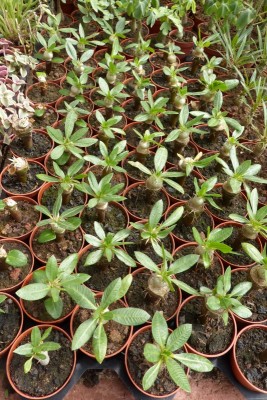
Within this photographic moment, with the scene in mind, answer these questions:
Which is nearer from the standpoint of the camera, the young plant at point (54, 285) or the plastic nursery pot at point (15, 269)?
the young plant at point (54, 285)

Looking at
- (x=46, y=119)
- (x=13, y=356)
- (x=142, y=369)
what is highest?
(x=46, y=119)

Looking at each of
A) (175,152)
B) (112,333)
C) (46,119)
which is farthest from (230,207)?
(46,119)

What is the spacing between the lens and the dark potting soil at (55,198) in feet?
5.12

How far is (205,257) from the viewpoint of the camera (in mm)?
1282

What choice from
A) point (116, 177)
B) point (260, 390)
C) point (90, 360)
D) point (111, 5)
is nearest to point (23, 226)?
point (116, 177)

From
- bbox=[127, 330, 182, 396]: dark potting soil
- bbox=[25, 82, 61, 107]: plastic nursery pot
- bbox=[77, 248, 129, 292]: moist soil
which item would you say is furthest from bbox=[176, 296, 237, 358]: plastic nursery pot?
bbox=[25, 82, 61, 107]: plastic nursery pot

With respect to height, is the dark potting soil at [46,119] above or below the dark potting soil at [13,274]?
above

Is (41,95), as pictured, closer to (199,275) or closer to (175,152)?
(175,152)

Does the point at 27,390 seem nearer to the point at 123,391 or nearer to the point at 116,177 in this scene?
the point at 123,391

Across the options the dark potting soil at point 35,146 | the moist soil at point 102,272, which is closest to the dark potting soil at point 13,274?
the moist soil at point 102,272

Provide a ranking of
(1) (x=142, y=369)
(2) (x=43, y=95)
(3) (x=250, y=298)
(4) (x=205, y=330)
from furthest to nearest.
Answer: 1. (2) (x=43, y=95)
2. (3) (x=250, y=298)
3. (4) (x=205, y=330)
4. (1) (x=142, y=369)

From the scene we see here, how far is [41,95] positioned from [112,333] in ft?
4.30

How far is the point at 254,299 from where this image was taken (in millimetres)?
1452

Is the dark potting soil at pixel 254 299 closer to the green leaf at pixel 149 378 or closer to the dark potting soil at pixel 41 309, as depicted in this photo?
the green leaf at pixel 149 378
